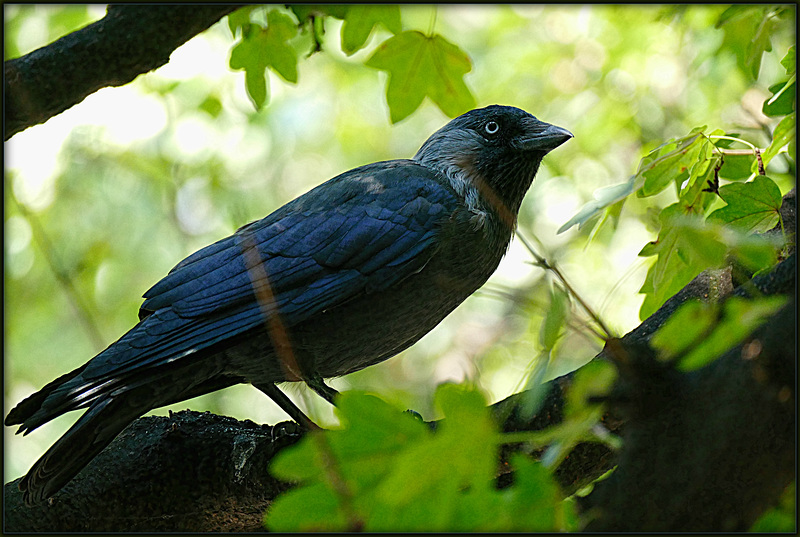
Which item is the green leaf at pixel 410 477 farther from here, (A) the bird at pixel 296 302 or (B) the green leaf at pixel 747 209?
(A) the bird at pixel 296 302

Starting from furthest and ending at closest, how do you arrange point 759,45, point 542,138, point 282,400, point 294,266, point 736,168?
point 542,138, point 282,400, point 294,266, point 759,45, point 736,168

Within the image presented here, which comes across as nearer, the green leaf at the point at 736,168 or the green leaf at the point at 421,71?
the green leaf at the point at 736,168

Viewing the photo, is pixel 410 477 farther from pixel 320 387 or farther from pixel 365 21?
pixel 365 21

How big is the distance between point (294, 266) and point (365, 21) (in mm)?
985

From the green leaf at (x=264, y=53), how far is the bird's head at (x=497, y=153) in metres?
0.92

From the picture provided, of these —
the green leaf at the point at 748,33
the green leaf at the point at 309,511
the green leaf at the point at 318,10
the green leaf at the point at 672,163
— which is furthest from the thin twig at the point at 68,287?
the green leaf at the point at 748,33

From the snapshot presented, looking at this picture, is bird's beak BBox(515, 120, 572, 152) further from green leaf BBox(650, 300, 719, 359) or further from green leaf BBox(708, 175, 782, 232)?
green leaf BBox(650, 300, 719, 359)

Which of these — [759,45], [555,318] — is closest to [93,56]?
[555,318]

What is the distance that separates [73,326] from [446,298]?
19.0 ft

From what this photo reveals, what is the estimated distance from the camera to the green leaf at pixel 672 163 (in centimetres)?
225

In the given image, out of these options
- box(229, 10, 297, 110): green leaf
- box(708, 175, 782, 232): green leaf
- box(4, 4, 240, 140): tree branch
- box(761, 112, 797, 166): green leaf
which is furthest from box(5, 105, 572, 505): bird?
box(761, 112, 797, 166): green leaf

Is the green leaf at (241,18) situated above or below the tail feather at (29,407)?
above

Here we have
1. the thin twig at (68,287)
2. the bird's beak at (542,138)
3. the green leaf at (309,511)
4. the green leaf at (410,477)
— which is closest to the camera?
the green leaf at (410,477)

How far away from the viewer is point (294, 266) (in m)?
2.92
